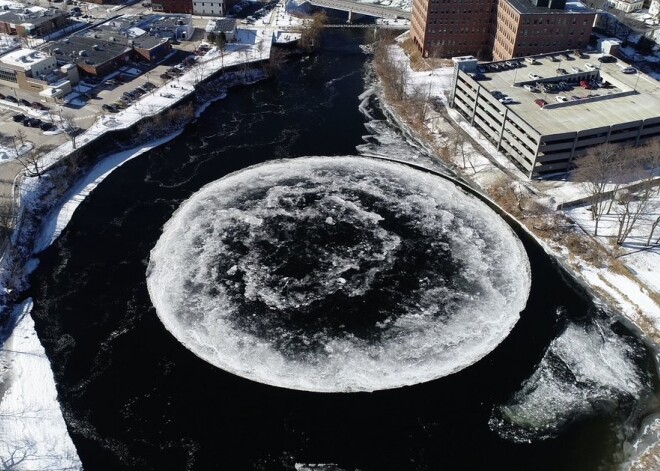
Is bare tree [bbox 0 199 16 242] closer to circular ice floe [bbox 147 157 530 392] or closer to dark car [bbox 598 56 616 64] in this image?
circular ice floe [bbox 147 157 530 392]

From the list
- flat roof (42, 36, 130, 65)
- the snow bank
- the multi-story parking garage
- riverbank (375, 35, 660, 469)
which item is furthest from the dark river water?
flat roof (42, 36, 130, 65)

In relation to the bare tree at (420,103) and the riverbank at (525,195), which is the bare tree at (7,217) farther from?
the bare tree at (420,103)

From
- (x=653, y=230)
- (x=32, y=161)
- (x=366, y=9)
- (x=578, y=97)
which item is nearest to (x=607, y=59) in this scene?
(x=578, y=97)

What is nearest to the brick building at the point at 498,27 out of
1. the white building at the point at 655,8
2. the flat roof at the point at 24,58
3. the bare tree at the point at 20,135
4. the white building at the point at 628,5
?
the white building at the point at 628,5

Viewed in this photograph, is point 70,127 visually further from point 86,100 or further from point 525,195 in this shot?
point 525,195

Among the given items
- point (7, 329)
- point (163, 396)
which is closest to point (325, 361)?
point (163, 396)

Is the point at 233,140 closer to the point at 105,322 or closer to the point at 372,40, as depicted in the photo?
the point at 105,322
